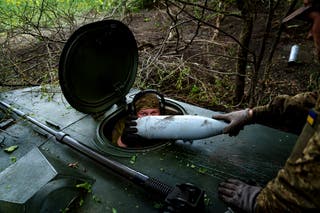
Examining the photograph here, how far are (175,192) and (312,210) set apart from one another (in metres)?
0.65

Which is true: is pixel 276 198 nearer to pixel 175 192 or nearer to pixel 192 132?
pixel 175 192

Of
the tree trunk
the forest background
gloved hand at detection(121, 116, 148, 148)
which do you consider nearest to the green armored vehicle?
gloved hand at detection(121, 116, 148, 148)

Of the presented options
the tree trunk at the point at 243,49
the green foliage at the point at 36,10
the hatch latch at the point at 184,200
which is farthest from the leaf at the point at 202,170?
the green foliage at the point at 36,10

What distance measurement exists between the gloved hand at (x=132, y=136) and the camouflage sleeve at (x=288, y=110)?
86 centimetres

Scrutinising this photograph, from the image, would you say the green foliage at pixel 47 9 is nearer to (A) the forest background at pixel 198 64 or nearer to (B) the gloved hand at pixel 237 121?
(A) the forest background at pixel 198 64

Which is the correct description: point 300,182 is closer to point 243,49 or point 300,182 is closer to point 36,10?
point 243,49

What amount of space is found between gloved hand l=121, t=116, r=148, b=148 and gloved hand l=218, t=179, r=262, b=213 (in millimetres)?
786

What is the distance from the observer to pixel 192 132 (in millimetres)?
1935

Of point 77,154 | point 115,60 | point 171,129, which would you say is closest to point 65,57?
point 115,60

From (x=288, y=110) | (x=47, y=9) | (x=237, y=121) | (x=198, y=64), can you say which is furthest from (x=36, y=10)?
(x=288, y=110)

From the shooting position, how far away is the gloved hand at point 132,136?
2.10 meters

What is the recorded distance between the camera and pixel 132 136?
6.95 feet

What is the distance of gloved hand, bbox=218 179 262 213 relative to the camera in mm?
1352

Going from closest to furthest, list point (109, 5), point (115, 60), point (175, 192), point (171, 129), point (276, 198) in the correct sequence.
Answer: point (276, 198), point (175, 192), point (171, 129), point (115, 60), point (109, 5)
